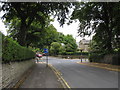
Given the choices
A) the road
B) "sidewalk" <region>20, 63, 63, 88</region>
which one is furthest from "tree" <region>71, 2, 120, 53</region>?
"sidewalk" <region>20, 63, 63, 88</region>

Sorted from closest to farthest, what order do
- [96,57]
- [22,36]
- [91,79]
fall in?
[91,79] < [22,36] < [96,57]

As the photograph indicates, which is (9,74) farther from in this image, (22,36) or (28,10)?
(28,10)

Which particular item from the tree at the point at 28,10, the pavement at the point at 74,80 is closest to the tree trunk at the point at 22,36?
the tree at the point at 28,10

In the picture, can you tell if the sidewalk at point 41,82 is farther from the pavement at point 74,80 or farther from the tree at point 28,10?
the tree at point 28,10

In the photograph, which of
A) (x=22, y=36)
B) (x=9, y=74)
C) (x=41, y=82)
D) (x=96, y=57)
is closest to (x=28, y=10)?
(x=22, y=36)

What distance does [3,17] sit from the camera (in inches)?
784

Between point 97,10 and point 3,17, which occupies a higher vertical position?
point 97,10

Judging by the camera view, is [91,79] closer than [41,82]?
No

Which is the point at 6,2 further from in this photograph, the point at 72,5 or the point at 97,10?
the point at 97,10

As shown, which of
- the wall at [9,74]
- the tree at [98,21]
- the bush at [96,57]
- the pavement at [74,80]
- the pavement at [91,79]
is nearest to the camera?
the wall at [9,74]

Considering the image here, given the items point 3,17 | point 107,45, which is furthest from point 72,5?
point 107,45

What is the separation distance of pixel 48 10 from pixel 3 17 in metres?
6.25

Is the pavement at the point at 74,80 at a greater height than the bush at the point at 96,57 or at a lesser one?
lesser

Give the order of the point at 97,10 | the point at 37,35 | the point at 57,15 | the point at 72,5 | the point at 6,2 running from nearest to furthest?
the point at 6,2
the point at 72,5
the point at 57,15
the point at 97,10
the point at 37,35
